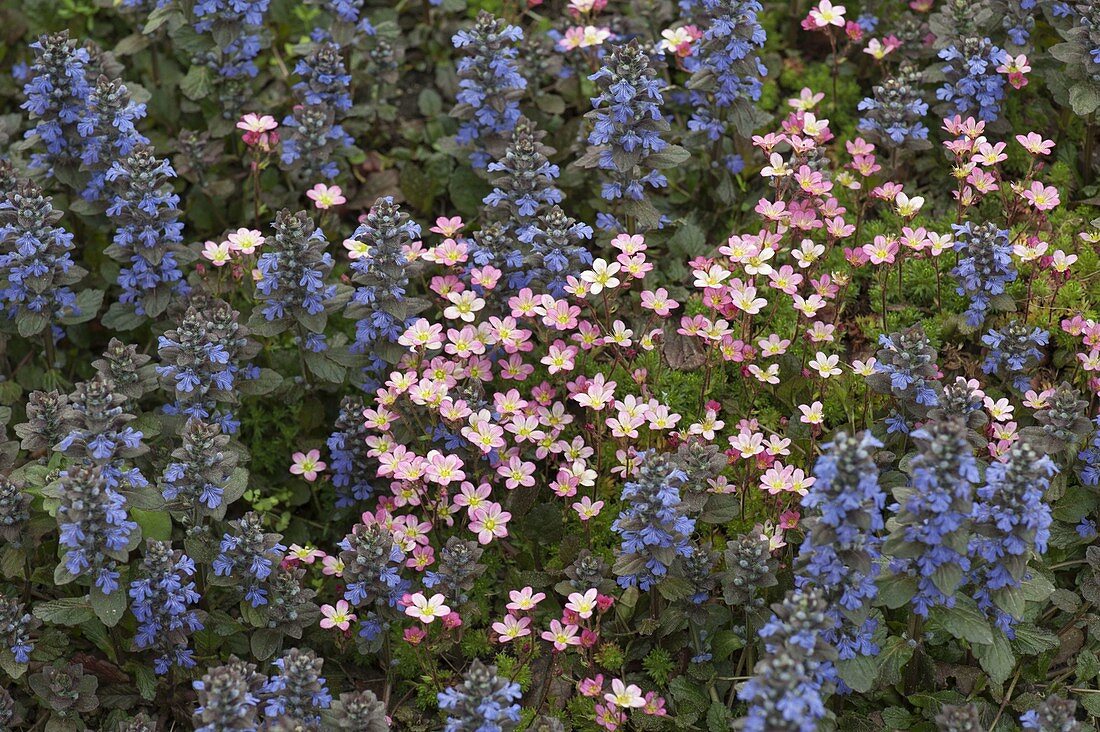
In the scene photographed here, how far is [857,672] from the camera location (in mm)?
4434

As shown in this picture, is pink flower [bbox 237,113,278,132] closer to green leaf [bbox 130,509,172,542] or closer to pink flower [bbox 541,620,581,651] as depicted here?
green leaf [bbox 130,509,172,542]

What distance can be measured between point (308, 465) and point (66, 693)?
1.53 meters

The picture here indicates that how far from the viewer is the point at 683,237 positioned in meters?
6.36

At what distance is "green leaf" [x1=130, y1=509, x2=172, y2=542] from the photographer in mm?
5227

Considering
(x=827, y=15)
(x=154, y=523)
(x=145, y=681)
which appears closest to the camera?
(x=145, y=681)

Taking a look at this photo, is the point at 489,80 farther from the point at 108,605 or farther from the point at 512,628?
the point at 108,605

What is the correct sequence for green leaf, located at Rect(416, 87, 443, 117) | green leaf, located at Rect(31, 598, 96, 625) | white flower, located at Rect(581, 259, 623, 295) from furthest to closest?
green leaf, located at Rect(416, 87, 443, 117), white flower, located at Rect(581, 259, 623, 295), green leaf, located at Rect(31, 598, 96, 625)

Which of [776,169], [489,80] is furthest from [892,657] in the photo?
[489,80]

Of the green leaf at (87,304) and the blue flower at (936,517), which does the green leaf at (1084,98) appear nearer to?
the blue flower at (936,517)

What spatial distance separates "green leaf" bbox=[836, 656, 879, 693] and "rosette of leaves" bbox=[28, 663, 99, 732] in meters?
3.06

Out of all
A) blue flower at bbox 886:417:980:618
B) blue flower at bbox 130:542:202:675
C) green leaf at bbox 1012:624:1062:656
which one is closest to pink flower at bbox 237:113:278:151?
blue flower at bbox 130:542:202:675

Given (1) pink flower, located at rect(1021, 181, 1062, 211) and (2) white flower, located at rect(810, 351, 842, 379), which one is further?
(1) pink flower, located at rect(1021, 181, 1062, 211)

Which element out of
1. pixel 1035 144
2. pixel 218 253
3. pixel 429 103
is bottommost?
pixel 429 103

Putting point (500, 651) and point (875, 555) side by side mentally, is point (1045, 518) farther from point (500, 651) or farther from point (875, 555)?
point (500, 651)
